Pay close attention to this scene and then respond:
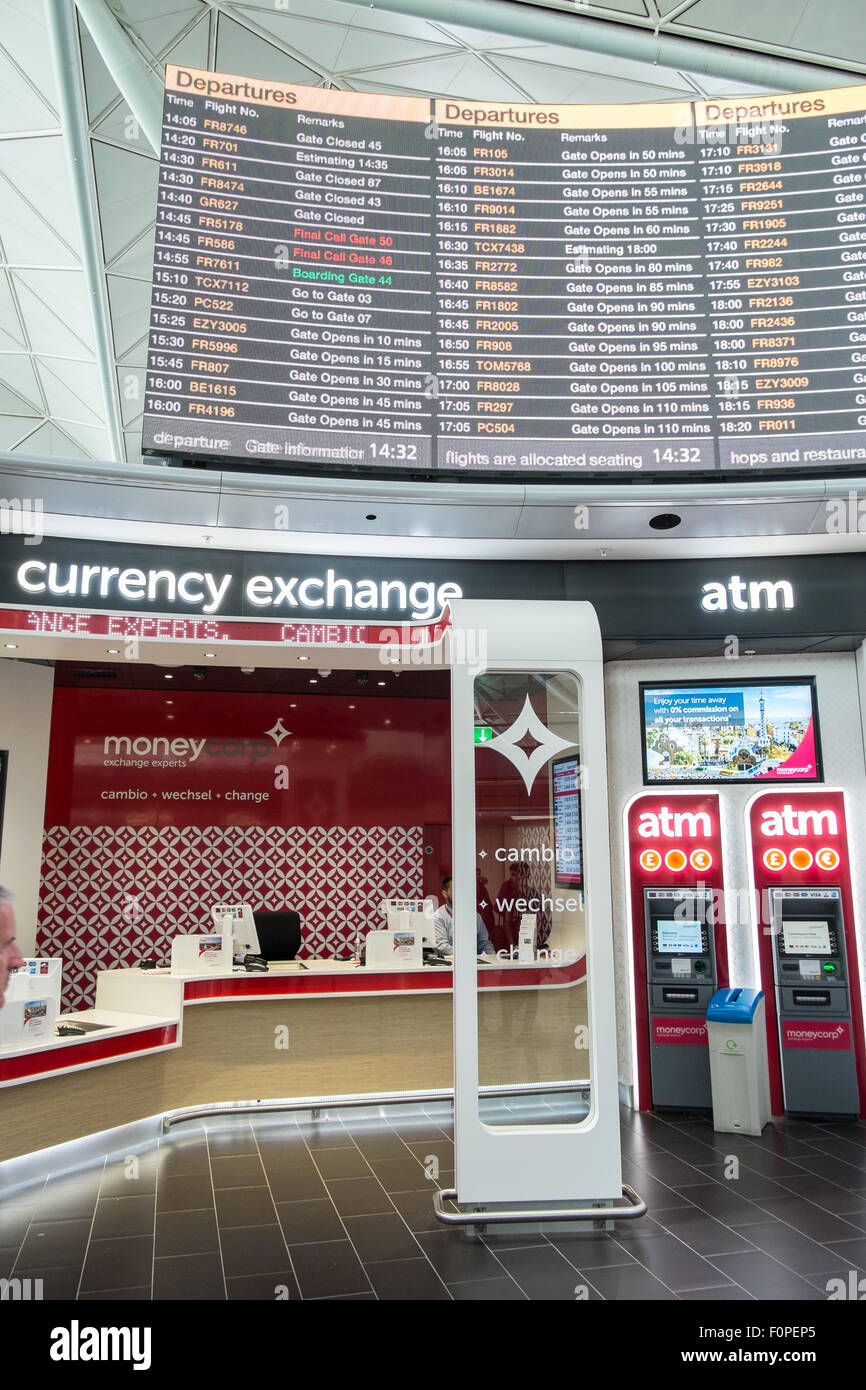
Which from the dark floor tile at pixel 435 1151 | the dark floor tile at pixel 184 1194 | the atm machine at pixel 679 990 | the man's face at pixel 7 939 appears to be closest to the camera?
the man's face at pixel 7 939

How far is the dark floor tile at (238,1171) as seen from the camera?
14.9 ft

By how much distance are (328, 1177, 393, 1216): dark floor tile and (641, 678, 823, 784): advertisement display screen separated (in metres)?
3.30

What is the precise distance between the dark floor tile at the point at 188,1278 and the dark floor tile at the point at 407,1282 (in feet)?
1.99

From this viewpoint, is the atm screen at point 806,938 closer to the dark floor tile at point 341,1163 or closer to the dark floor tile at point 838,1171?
the dark floor tile at point 838,1171

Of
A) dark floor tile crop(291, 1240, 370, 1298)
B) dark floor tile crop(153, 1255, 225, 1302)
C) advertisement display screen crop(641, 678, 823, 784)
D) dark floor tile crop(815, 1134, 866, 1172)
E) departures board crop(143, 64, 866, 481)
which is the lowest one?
dark floor tile crop(815, 1134, 866, 1172)

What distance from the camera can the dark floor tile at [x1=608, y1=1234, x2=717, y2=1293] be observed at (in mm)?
3445

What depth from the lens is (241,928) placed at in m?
6.30

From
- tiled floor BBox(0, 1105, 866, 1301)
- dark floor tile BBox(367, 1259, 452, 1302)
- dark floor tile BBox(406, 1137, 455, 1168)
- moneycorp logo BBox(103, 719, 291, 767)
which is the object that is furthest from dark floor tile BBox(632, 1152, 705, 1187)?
moneycorp logo BBox(103, 719, 291, 767)

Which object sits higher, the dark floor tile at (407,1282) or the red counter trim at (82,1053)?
the red counter trim at (82,1053)

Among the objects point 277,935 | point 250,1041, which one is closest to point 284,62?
point 277,935

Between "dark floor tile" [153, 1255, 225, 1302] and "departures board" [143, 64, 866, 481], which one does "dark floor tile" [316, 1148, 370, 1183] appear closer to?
"dark floor tile" [153, 1255, 225, 1302]

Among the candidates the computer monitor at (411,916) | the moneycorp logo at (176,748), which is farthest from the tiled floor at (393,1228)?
the moneycorp logo at (176,748)

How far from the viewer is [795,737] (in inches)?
247

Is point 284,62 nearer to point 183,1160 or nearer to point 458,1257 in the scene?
point 183,1160
